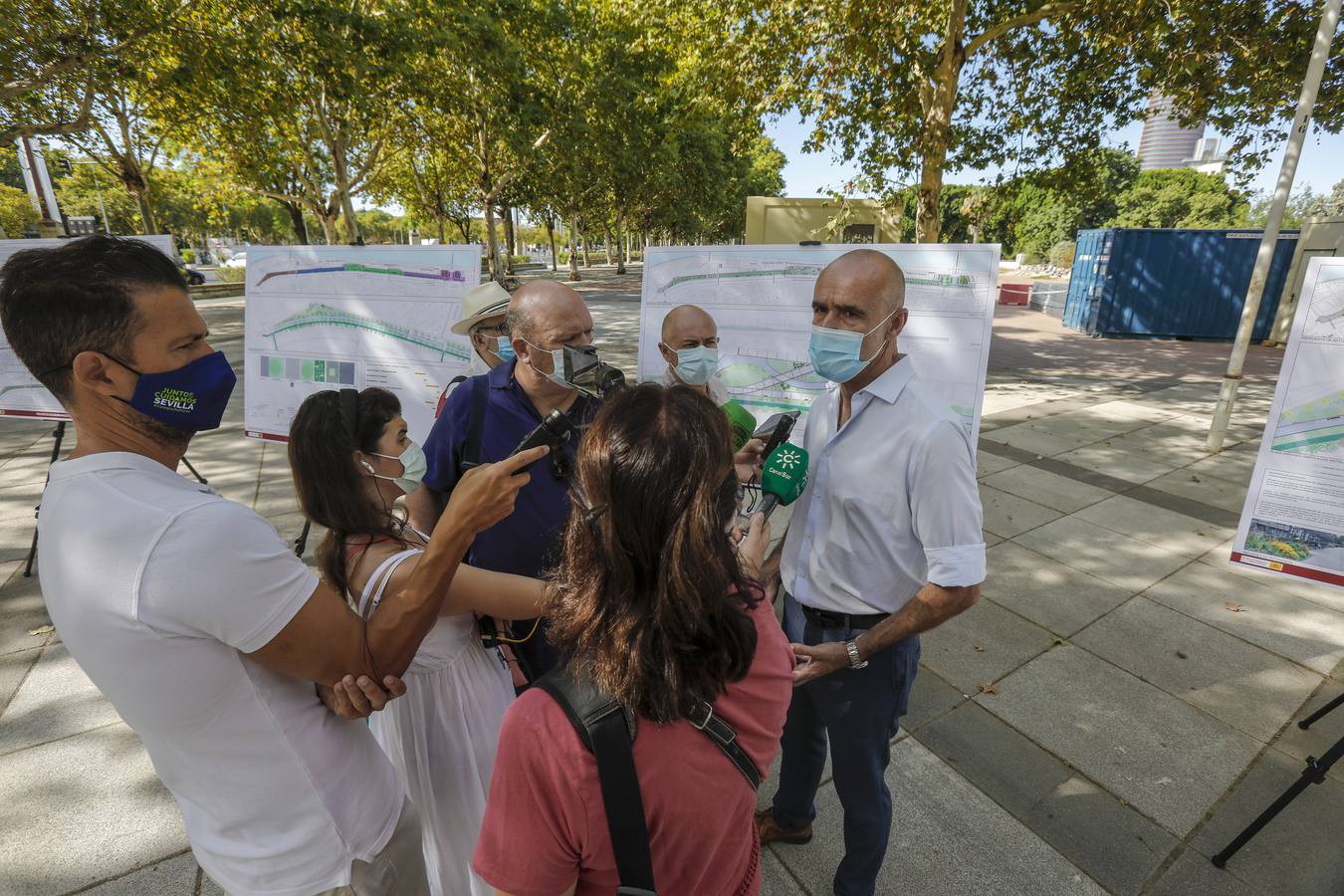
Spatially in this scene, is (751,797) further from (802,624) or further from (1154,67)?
(1154,67)

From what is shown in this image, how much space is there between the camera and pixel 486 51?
A: 10523 millimetres

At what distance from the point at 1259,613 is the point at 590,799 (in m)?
4.78

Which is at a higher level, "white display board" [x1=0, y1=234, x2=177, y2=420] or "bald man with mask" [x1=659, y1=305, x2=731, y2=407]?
"bald man with mask" [x1=659, y1=305, x2=731, y2=407]

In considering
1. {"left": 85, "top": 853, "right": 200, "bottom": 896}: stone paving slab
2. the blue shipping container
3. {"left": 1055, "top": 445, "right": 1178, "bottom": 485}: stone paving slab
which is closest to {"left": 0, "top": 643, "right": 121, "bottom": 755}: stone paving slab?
{"left": 85, "top": 853, "right": 200, "bottom": 896}: stone paving slab

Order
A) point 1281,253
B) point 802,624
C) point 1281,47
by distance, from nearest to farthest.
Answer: point 802,624, point 1281,47, point 1281,253

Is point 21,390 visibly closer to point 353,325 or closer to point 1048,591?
point 353,325

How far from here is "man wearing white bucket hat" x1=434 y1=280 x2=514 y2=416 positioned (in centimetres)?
331

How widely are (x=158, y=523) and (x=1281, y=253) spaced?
19.7 meters

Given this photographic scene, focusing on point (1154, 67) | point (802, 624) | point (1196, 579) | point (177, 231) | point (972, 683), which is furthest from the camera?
point (177, 231)

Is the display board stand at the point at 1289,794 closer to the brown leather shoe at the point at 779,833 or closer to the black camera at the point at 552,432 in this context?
the brown leather shoe at the point at 779,833

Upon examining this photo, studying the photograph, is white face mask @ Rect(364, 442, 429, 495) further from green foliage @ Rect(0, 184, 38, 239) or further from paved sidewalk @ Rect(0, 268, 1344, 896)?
green foliage @ Rect(0, 184, 38, 239)

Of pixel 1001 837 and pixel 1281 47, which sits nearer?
pixel 1001 837

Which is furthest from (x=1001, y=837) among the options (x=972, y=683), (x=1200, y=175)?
(x=1200, y=175)

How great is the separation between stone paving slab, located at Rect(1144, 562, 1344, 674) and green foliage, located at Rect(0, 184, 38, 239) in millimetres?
43534
